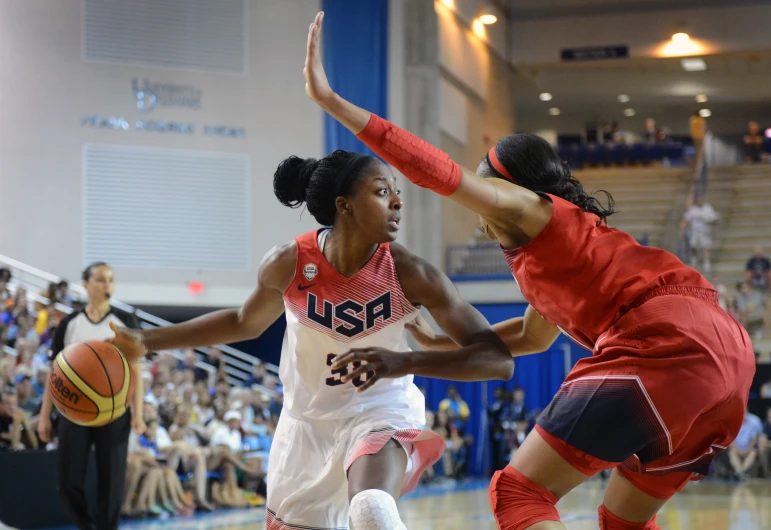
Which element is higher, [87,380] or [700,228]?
[700,228]

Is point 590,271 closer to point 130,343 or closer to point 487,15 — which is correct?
point 130,343

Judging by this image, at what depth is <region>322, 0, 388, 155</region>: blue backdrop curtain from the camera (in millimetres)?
17438

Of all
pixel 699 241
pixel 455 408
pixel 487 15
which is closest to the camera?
pixel 455 408

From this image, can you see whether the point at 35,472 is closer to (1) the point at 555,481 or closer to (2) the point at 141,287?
(1) the point at 555,481

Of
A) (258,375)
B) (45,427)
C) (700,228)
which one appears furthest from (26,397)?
(700,228)

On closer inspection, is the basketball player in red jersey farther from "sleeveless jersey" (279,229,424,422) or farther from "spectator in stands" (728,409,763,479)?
"spectator in stands" (728,409,763,479)

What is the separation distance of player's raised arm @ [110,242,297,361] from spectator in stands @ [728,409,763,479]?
10.8 meters

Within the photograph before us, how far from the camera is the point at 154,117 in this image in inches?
651

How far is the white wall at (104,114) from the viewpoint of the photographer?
15.5 meters

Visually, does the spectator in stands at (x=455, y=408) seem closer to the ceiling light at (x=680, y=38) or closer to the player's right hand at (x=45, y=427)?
the player's right hand at (x=45, y=427)

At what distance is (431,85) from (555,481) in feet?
53.3

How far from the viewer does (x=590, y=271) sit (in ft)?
8.96

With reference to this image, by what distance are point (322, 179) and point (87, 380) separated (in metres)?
1.17

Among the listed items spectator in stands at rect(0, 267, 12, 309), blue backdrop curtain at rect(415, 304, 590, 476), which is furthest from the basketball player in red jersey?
blue backdrop curtain at rect(415, 304, 590, 476)
